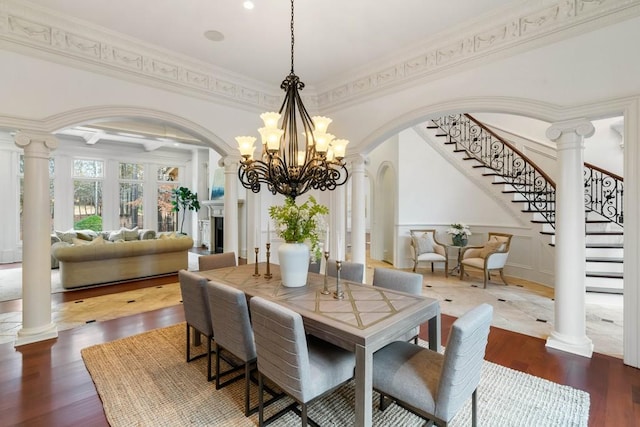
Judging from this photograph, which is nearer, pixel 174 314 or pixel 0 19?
pixel 0 19

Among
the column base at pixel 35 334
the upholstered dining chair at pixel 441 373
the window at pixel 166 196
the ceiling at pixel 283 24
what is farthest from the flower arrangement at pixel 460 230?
the window at pixel 166 196

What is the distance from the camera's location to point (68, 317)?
3.85 metres

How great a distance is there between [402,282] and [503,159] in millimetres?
5832

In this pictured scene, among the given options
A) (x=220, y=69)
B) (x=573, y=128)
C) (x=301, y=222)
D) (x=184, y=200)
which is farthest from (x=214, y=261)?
(x=184, y=200)

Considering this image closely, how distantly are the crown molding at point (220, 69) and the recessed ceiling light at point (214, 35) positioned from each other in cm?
71

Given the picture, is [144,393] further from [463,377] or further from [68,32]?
[68,32]

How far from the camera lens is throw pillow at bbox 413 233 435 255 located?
6511 mm

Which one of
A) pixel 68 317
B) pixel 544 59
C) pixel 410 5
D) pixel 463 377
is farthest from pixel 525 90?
pixel 68 317

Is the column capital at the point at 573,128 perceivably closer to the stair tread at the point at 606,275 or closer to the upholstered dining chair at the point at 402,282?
the upholstered dining chair at the point at 402,282

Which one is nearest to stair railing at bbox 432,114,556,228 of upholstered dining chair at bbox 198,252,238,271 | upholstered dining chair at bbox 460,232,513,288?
upholstered dining chair at bbox 460,232,513,288

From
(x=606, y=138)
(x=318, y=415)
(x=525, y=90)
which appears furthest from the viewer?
(x=606, y=138)

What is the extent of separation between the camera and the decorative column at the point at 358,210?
188 inches

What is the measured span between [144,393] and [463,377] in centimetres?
229

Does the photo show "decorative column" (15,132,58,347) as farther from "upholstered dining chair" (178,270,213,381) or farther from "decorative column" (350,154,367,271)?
"decorative column" (350,154,367,271)
